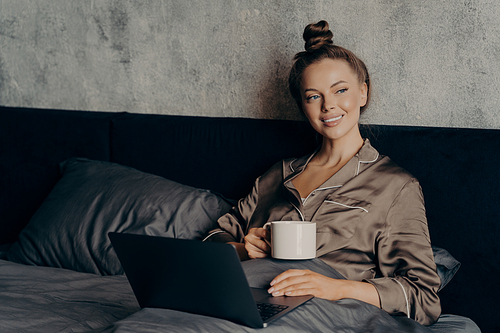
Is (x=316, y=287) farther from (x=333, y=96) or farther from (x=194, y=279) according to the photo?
(x=333, y=96)

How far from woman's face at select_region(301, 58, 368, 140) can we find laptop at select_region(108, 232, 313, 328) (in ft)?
1.98

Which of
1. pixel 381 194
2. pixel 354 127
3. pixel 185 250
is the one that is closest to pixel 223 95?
pixel 354 127

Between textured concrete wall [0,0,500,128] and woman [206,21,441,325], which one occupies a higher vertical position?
textured concrete wall [0,0,500,128]

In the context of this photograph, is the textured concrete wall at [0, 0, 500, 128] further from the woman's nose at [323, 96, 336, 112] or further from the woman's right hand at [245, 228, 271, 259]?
the woman's right hand at [245, 228, 271, 259]

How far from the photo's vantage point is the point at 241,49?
6.25 feet

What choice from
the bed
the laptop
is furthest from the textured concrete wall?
the laptop

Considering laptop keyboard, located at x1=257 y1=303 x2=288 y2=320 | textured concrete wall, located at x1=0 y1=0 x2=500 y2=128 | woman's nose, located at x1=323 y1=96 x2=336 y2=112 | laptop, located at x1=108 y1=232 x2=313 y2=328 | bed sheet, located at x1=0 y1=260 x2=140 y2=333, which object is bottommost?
bed sheet, located at x1=0 y1=260 x2=140 y2=333

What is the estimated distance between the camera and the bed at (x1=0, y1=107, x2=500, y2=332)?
1.04 m

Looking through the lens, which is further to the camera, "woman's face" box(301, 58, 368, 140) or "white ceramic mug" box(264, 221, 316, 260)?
"woman's face" box(301, 58, 368, 140)

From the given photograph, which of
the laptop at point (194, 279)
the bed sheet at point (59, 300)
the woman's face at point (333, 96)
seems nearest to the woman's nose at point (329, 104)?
the woman's face at point (333, 96)

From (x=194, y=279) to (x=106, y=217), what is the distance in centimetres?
83

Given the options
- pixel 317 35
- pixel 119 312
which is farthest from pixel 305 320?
pixel 317 35

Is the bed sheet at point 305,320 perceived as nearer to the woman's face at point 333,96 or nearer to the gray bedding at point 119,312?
the gray bedding at point 119,312

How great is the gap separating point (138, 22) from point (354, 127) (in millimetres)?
1212
